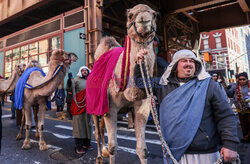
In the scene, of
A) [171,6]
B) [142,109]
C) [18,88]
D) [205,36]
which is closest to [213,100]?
[142,109]

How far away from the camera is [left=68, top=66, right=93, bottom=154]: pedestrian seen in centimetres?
425

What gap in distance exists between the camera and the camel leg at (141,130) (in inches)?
96.7

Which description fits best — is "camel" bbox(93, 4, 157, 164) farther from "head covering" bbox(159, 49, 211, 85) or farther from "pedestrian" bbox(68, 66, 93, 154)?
"pedestrian" bbox(68, 66, 93, 154)

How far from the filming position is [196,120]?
1.56 m

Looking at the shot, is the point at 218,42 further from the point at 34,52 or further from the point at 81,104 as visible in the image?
the point at 81,104

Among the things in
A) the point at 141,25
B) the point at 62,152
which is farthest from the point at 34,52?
the point at 141,25

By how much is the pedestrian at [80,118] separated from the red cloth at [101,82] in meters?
1.56

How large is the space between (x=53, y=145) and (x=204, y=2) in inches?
380

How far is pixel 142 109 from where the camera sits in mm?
2506

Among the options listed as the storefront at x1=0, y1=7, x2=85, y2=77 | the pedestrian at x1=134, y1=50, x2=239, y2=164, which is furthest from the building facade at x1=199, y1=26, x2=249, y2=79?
the pedestrian at x1=134, y1=50, x2=239, y2=164

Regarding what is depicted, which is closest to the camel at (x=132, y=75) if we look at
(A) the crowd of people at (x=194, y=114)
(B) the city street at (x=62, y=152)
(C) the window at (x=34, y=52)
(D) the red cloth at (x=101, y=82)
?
(D) the red cloth at (x=101, y=82)

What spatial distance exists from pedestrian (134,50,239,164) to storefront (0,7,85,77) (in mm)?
8298

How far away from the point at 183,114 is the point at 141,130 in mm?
1026

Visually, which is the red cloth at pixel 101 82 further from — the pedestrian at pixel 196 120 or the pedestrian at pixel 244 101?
the pedestrian at pixel 244 101
